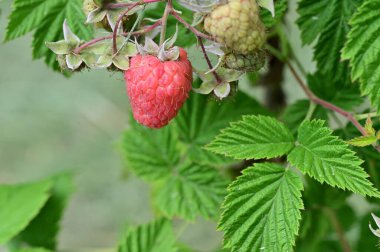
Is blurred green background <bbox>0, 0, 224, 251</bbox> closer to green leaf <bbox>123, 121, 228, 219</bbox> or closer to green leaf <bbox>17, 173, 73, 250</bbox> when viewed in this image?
green leaf <bbox>17, 173, 73, 250</bbox>

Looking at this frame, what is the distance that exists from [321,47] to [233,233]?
36cm

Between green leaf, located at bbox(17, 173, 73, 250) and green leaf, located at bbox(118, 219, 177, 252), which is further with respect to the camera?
green leaf, located at bbox(17, 173, 73, 250)

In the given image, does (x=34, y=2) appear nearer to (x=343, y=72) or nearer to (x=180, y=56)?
(x=180, y=56)

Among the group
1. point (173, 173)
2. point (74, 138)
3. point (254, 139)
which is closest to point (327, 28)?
point (254, 139)

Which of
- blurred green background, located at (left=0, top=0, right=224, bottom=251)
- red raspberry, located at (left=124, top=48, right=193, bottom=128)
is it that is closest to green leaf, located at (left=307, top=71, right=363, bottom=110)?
red raspberry, located at (left=124, top=48, right=193, bottom=128)

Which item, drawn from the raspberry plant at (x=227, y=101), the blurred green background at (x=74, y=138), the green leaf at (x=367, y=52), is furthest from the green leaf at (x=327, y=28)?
the blurred green background at (x=74, y=138)

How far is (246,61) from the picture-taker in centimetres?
84

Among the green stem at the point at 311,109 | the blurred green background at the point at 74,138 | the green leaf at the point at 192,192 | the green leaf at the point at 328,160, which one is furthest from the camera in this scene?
the blurred green background at the point at 74,138

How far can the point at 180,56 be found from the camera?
88 cm

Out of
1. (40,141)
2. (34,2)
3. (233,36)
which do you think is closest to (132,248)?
(34,2)

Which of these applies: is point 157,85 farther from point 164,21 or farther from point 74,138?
point 74,138

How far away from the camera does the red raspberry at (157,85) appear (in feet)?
2.84

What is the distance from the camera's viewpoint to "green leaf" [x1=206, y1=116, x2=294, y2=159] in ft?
3.22

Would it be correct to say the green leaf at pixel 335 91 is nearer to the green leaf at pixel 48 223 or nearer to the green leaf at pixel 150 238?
the green leaf at pixel 150 238
